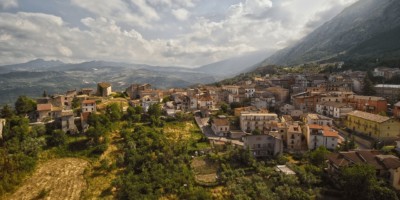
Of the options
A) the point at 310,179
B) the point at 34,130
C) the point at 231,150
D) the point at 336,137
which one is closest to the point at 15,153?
the point at 34,130

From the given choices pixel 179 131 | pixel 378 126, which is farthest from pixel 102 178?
pixel 378 126

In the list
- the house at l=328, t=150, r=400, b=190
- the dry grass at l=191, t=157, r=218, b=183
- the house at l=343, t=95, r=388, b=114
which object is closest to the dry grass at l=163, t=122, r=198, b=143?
the dry grass at l=191, t=157, r=218, b=183

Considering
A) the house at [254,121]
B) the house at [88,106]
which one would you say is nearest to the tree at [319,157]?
the house at [254,121]

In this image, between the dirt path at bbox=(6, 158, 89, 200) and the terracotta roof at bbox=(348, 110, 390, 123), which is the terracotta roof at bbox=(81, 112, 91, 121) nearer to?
the dirt path at bbox=(6, 158, 89, 200)

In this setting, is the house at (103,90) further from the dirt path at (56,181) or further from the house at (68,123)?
the dirt path at (56,181)

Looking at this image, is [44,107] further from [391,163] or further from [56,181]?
[391,163]

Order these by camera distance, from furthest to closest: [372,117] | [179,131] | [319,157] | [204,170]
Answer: [179,131] → [372,117] → [204,170] → [319,157]

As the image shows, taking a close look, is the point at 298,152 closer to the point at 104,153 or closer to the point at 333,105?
the point at 333,105
